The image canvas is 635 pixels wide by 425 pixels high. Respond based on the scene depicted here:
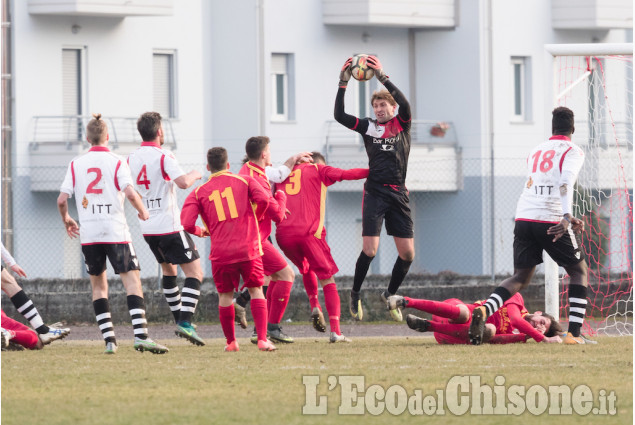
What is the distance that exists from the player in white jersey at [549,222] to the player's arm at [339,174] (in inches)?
59.8

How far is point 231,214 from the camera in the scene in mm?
11969

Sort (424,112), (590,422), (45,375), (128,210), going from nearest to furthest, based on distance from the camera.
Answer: (590,422) < (45,375) < (128,210) < (424,112)

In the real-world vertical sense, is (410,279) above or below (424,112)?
below

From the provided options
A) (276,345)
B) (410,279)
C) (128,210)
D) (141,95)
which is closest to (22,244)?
(128,210)

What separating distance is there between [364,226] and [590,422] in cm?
560

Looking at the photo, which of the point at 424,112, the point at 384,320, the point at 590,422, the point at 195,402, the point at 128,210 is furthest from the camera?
the point at 424,112

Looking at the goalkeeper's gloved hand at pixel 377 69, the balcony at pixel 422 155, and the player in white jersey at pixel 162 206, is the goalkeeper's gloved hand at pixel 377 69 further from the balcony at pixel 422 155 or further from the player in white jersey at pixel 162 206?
the balcony at pixel 422 155

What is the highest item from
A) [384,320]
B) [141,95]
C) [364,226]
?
[141,95]

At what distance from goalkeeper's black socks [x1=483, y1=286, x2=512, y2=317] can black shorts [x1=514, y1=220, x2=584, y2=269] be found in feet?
1.12

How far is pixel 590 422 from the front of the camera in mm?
7867

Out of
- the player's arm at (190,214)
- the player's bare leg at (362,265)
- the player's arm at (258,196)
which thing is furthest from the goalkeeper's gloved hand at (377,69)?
the player's arm at (190,214)

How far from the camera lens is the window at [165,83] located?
31141 mm

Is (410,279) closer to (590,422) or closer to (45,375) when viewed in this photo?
(45,375)

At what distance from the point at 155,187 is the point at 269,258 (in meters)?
1.27
